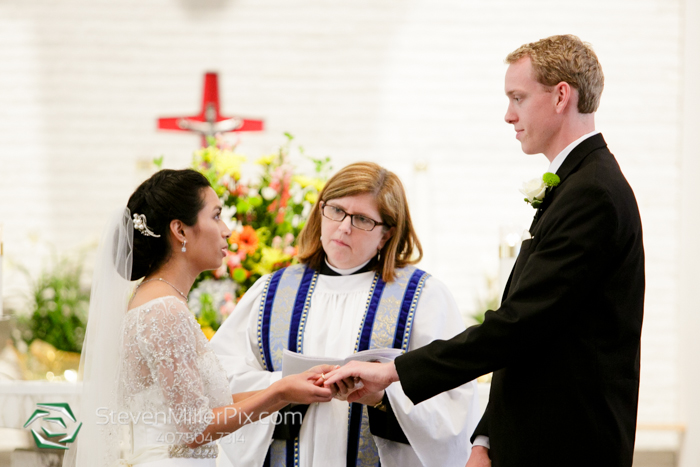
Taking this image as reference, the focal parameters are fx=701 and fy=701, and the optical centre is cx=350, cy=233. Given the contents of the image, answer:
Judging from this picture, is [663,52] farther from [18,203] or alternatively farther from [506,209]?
[18,203]

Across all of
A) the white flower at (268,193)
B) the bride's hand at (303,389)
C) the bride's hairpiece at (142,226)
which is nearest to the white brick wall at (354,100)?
the white flower at (268,193)

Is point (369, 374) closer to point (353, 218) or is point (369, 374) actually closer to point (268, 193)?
point (353, 218)

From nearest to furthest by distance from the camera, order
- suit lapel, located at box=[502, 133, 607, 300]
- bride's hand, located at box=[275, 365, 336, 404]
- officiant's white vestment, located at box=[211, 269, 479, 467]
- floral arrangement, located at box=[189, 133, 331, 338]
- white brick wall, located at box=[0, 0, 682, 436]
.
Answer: suit lapel, located at box=[502, 133, 607, 300]
bride's hand, located at box=[275, 365, 336, 404]
officiant's white vestment, located at box=[211, 269, 479, 467]
floral arrangement, located at box=[189, 133, 331, 338]
white brick wall, located at box=[0, 0, 682, 436]

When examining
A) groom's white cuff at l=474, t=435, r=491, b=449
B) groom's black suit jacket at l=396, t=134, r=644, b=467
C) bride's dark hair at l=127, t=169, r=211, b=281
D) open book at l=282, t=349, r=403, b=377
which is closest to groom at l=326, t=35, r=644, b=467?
groom's black suit jacket at l=396, t=134, r=644, b=467

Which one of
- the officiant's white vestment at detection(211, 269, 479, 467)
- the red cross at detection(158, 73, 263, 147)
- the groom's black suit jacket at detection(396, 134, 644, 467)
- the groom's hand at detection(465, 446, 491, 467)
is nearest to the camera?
the groom's black suit jacket at detection(396, 134, 644, 467)

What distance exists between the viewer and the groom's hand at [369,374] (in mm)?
2145

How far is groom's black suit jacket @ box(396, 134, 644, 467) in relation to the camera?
1.83m

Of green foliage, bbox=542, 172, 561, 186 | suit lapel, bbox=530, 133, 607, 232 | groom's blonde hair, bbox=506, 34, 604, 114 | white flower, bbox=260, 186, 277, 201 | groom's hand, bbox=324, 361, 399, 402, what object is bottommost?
groom's hand, bbox=324, 361, 399, 402

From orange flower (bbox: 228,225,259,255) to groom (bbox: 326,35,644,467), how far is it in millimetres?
1422

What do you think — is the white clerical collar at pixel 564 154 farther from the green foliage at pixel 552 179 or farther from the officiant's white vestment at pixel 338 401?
the officiant's white vestment at pixel 338 401

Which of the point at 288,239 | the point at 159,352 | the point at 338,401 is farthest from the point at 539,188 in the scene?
the point at 288,239

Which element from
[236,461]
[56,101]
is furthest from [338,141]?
[236,461]

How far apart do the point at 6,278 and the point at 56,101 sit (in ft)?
4.36

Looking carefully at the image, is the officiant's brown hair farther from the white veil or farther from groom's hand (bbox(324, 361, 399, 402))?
the white veil
